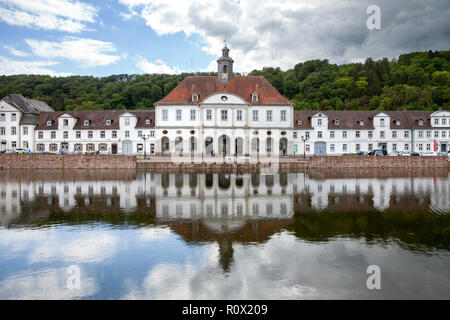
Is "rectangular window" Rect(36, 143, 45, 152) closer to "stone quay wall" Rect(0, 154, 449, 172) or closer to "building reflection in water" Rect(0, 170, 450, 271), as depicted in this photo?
"stone quay wall" Rect(0, 154, 449, 172)

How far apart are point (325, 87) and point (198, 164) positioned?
162ft

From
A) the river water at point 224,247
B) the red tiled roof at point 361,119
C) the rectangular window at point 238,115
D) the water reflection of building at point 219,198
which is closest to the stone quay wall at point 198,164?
the rectangular window at point 238,115

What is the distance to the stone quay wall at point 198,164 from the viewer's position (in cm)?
3872

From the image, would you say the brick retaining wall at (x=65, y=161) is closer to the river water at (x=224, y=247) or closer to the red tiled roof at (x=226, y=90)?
the red tiled roof at (x=226, y=90)

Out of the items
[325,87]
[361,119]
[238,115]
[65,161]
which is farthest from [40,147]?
[325,87]

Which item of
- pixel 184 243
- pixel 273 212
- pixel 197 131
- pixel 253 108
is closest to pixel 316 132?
pixel 253 108

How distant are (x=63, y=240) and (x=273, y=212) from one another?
28.0ft

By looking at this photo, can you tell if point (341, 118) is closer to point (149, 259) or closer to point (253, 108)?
point (253, 108)

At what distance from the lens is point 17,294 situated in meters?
7.67

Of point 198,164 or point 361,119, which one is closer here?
point 198,164

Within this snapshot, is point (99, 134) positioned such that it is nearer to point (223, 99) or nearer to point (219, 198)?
point (223, 99)

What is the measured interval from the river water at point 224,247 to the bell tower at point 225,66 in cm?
3105

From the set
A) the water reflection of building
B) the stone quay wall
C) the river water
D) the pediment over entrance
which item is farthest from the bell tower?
the river water

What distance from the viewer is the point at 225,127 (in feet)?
148
